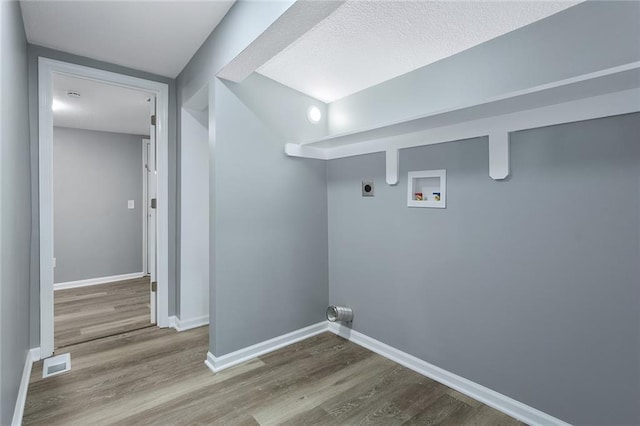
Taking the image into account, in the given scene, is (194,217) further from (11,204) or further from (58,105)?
(58,105)

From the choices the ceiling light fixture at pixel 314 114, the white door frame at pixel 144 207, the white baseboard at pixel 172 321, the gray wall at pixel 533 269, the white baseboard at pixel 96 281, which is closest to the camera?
the gray wall at pixel 533 269

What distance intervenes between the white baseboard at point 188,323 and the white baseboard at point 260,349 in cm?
74

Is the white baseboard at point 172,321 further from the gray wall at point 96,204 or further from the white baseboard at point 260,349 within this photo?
the gray wall at point 96,204

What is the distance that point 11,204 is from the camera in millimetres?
1482

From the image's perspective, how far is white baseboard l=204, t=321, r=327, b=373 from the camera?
6.97 ft

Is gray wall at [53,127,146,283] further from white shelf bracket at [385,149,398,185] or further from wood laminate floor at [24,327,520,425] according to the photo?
white shelf bracket at [385,149,398,185]

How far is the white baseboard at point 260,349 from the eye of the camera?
6.97 feet

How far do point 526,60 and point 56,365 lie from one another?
3579 millimetres

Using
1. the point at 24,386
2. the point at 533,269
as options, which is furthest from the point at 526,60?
the point at 24,386

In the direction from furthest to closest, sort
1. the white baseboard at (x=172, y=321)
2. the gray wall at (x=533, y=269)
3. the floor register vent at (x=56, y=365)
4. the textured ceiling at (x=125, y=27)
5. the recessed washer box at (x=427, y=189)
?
the white baseboard at (x=172, y=321) < the floor register vent at (x=56, y=365) < the recessed washer box at (x=427, y=189) < the textured ceiling at (x=125, y=27) < the gray wall at (x=533, y=269)

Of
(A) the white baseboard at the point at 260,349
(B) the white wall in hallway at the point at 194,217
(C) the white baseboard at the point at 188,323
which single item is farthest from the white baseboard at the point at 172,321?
(A) the white baseboard at the point at 260,349

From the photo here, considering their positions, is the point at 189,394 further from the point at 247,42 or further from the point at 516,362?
the point at 247,42

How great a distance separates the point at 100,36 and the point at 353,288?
2.62m

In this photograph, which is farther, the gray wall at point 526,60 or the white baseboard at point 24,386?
the white baseboard at point 24,386
